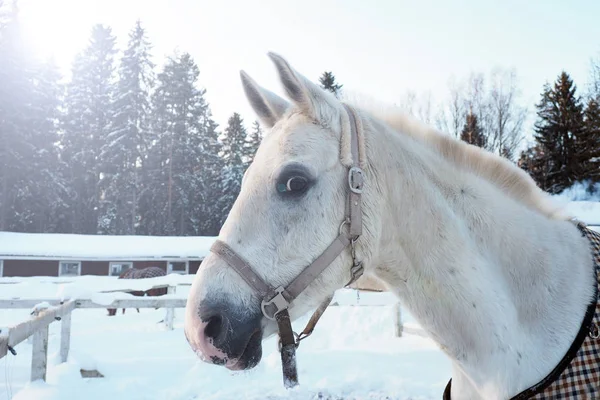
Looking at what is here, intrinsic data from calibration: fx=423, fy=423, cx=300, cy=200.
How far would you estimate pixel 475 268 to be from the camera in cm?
177

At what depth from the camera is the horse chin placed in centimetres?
162

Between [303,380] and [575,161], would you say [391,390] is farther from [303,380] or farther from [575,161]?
[575,161]

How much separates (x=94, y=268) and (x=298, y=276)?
80.6 feet

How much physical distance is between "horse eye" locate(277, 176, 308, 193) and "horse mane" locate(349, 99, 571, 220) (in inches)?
24.5

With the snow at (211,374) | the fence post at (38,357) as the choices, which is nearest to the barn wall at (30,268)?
the snow at (211,374)

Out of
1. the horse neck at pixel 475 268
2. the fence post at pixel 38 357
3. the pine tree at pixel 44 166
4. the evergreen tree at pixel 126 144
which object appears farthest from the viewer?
the evergreen tree at pixel 126 144

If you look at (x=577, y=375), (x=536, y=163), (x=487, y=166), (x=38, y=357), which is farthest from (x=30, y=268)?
(x=536, y=163)

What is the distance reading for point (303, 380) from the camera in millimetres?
5578

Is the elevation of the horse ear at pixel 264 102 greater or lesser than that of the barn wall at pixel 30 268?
greater

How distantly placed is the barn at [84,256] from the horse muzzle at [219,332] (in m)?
21.5

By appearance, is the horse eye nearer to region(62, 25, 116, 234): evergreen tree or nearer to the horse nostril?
the horse nostril

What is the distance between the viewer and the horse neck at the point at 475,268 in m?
1.71

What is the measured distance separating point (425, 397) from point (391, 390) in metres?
0.42

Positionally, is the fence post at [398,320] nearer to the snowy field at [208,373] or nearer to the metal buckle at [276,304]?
the snowy field at [208,373]
